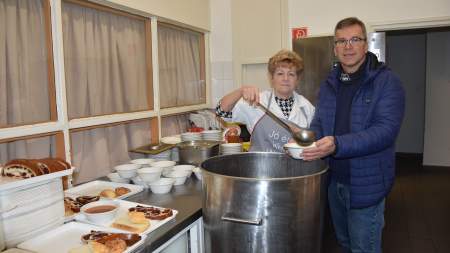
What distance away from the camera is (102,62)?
2080 millimetres

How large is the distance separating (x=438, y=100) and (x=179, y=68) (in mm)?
3752

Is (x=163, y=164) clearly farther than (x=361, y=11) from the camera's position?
No

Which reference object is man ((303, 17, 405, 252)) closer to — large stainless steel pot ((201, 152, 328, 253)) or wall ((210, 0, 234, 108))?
large stainless steel pot ((201, 152, 328, 253))

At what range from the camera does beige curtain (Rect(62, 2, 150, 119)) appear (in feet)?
6.16

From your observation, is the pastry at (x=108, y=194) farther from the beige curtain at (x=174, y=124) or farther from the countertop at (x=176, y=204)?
the beige curtain at (x=174, y=124)

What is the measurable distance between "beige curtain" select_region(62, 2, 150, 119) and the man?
1262 mm

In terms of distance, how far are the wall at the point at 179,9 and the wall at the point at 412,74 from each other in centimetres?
333

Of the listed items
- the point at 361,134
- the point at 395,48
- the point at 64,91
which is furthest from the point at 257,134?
the point at 395,48

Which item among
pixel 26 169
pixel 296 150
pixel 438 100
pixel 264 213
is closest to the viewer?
pixel 264 213

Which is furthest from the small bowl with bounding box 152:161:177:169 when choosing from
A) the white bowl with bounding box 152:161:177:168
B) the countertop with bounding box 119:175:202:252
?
the countertop with bounding box 119:175:202:252

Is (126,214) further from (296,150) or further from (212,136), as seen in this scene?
(212,136)

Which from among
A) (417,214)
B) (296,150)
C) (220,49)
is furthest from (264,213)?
(417,214)

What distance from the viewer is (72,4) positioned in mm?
1874

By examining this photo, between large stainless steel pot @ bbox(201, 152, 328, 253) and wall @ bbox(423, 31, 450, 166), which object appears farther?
wall @ bbox(423, 31, 450, 166)
